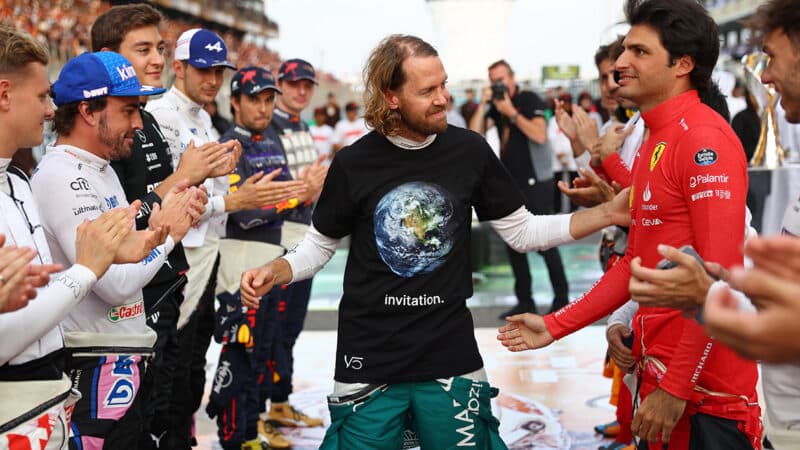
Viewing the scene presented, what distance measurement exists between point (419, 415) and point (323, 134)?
1068cm

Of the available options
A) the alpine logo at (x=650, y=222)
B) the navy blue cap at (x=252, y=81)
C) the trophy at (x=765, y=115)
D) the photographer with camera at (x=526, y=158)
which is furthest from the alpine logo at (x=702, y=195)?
the photographer with camera at (x=526, y=158)

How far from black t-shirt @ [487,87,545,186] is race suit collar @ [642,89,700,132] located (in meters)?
4.64

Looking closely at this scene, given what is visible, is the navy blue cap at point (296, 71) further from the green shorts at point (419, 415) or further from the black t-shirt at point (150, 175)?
the green shorts at point (419, 415)

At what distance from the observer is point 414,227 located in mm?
2773

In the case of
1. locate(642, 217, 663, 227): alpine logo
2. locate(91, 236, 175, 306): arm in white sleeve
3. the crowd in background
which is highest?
the crowd in background

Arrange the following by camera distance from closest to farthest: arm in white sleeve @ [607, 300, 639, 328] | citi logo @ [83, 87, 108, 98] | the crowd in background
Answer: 1. citi logo @ [83, 87, 108, 98]
2. arm in white sleeve @ [607, 300, 639, 328]
3. the crowd in background

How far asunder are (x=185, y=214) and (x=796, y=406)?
1.81 m

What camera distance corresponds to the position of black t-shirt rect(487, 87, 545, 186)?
728 centimetres

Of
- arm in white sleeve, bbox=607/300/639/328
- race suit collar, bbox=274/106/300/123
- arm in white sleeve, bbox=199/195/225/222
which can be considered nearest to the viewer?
arm in white sleeve, bbox=607/300/639/328

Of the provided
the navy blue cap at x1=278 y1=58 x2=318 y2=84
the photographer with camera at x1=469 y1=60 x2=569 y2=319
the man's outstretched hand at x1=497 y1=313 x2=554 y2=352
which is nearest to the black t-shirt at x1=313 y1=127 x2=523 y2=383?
the man's outstretched hand at x1=497 y1=313 x2=554 y2=352

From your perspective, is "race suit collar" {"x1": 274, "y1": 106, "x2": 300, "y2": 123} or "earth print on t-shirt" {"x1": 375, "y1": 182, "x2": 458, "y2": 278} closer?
"earth print on t-shirt" {"x1": 375, "y1": 182, "x2": 458, "y2": 278}

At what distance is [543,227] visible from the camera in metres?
2.98

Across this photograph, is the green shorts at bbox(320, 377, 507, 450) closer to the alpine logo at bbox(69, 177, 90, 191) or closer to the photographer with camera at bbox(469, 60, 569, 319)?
the alpine logo at bbox(69, 177, 90, 191)

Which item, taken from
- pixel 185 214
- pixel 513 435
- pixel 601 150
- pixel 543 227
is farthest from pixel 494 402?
pixel 185 214
